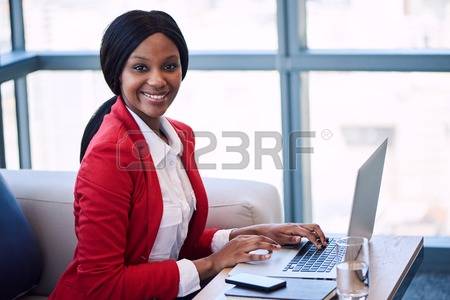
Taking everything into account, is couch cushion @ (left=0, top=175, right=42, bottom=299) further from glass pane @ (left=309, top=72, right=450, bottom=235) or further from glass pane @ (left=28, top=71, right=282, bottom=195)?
glass pane @ (left=309, top=72, right=450, bottom=235)

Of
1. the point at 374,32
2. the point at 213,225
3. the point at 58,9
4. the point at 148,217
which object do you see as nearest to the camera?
the point at 148,217

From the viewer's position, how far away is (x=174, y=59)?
A: 2408 millimetres

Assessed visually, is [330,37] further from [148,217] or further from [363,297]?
[363,297]

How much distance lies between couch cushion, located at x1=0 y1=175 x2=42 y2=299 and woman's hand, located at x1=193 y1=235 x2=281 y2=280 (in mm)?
579

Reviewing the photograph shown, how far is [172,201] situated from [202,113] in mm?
1781

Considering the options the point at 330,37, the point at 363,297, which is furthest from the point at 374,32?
the point at 363,297

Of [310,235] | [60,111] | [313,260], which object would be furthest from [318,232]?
[60,111]

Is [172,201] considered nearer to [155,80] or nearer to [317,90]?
[155,80]

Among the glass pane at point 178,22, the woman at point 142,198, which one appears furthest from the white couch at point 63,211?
the glass pane at point 178,22

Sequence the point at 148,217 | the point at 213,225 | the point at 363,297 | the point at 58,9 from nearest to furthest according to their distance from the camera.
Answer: the point at 363,297, the point at 148,217, the point at 213,225, the point at 58,9

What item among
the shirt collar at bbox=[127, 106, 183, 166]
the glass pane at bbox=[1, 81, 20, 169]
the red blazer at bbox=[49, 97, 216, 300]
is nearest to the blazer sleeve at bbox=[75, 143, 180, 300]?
the red blazer at bbox=[49, 97, 216, 300]

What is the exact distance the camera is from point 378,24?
12.6 ft

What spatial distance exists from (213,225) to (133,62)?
0.62m

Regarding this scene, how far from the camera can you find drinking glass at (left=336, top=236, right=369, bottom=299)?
194 centimetres
